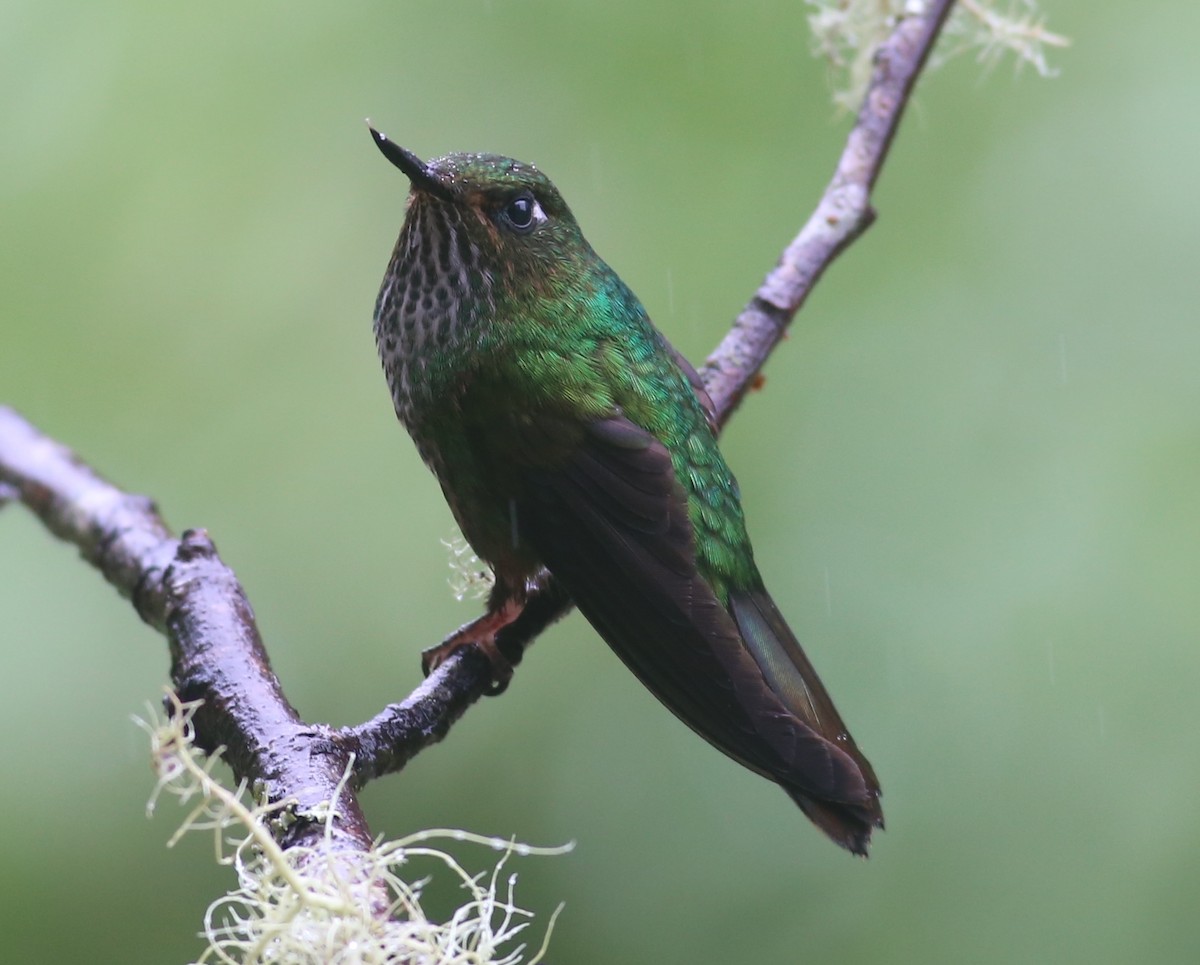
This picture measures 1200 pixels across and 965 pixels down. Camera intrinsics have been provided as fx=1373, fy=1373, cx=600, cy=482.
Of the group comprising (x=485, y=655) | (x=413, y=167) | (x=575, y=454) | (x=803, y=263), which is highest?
(x=803, y=263)

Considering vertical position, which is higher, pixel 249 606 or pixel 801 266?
pixel 801 266

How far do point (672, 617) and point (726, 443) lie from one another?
5.64 feet

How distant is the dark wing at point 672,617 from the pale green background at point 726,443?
149 cm

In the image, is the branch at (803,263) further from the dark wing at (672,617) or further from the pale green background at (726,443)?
the pale green background at (726,443)

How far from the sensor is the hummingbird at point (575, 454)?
6.69 feet

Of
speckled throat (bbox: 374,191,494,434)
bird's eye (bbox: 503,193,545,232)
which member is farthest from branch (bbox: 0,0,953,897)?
bird's eye (bbox: 503,193,545,232)

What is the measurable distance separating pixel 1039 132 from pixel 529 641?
113 inches

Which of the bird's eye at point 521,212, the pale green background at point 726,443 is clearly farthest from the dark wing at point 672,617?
the pale green background at point 726,443

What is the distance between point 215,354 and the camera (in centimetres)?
407

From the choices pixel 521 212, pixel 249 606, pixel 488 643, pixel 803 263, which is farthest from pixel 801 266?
pixel 249 606

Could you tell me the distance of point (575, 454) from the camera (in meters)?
2.16

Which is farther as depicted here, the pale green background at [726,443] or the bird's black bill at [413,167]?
the pale green background at [726,443]

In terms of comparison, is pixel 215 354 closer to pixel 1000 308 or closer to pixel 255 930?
pixel 1000 308

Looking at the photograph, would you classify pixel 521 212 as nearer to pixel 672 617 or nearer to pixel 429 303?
pixel 429 303
